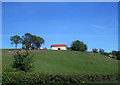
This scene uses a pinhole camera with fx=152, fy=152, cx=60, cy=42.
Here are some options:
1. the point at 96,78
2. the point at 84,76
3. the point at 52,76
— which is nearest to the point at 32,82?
the point at 52,76

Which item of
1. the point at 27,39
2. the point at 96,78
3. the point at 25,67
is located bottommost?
the point at 96,78

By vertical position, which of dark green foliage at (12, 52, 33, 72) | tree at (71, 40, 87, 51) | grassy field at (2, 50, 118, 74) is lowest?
grassy field at (2, 50, 118, 74)

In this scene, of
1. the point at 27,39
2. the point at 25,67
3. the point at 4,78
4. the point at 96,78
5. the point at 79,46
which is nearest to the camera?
the point at 4,78

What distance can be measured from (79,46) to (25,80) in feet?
135

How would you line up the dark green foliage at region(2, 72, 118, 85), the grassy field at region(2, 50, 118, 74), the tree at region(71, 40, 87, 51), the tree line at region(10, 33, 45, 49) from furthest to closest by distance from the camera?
1. the tree line at region(10, 33, 45, 49)
2. the tree at region(71, 40, 87, 51)
3. the grassy field at region(2, 50, 118, 74)
4. the dark green foliage at region(2, 72, 118, 85)

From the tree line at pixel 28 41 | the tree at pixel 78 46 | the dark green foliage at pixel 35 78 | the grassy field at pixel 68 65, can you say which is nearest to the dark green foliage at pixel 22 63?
the dark green foliage at pixel 35 78

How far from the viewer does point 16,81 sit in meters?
11.8

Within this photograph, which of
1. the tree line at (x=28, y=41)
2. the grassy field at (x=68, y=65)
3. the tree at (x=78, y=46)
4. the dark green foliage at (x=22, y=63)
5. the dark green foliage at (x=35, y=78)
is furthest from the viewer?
the tree line at (x=28, y=41)

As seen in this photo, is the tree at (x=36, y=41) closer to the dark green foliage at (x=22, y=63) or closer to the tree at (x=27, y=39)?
the tree at (x=27, y=39)

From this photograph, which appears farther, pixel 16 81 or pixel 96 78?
pixel 96 78

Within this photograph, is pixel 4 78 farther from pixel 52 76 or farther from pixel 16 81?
pixel 52 76

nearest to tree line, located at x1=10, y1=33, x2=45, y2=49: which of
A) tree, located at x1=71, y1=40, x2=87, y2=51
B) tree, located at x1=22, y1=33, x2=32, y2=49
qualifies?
tree, located at x1=22, y1=33, x2=32, y2=49

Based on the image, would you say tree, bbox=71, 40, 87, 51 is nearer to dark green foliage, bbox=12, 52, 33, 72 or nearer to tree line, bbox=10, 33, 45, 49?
tree line, bbox=10, 33, 45, 49

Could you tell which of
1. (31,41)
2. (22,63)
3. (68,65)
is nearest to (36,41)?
(31,41)
